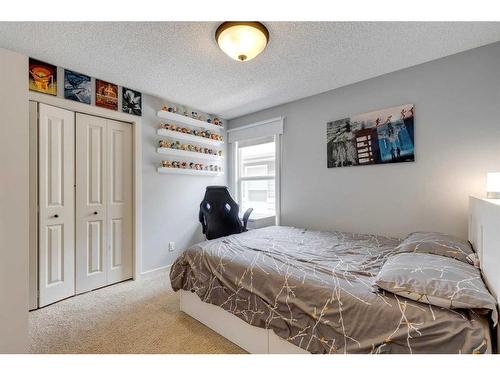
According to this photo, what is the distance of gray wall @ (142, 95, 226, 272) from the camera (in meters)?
2.98

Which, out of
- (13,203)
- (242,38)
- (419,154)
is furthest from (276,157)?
(13,203)

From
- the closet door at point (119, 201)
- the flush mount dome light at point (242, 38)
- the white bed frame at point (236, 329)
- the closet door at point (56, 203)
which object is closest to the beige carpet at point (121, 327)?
the white bed frame at point (236, 329)

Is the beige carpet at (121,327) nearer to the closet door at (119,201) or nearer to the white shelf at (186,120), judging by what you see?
the closet door at (119,201)

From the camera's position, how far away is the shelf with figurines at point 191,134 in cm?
310

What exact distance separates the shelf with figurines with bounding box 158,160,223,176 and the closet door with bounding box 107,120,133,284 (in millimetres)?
444

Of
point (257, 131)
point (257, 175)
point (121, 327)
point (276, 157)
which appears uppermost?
point (257, 131)

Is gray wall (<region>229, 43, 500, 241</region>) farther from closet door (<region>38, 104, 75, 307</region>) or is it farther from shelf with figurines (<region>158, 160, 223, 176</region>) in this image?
closet door (<region>38, 104, 75, 307</region>)

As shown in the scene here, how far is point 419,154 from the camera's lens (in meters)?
2.27

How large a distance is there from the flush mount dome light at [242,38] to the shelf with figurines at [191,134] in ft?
5.31

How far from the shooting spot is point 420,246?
1.58 m

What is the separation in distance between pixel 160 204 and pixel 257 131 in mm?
1841

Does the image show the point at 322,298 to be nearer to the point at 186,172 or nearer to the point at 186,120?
the point at 186,172

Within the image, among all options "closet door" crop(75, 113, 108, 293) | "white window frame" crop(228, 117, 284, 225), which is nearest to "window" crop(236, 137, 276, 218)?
"white window frame" crop(228, 117, 284, 225)
